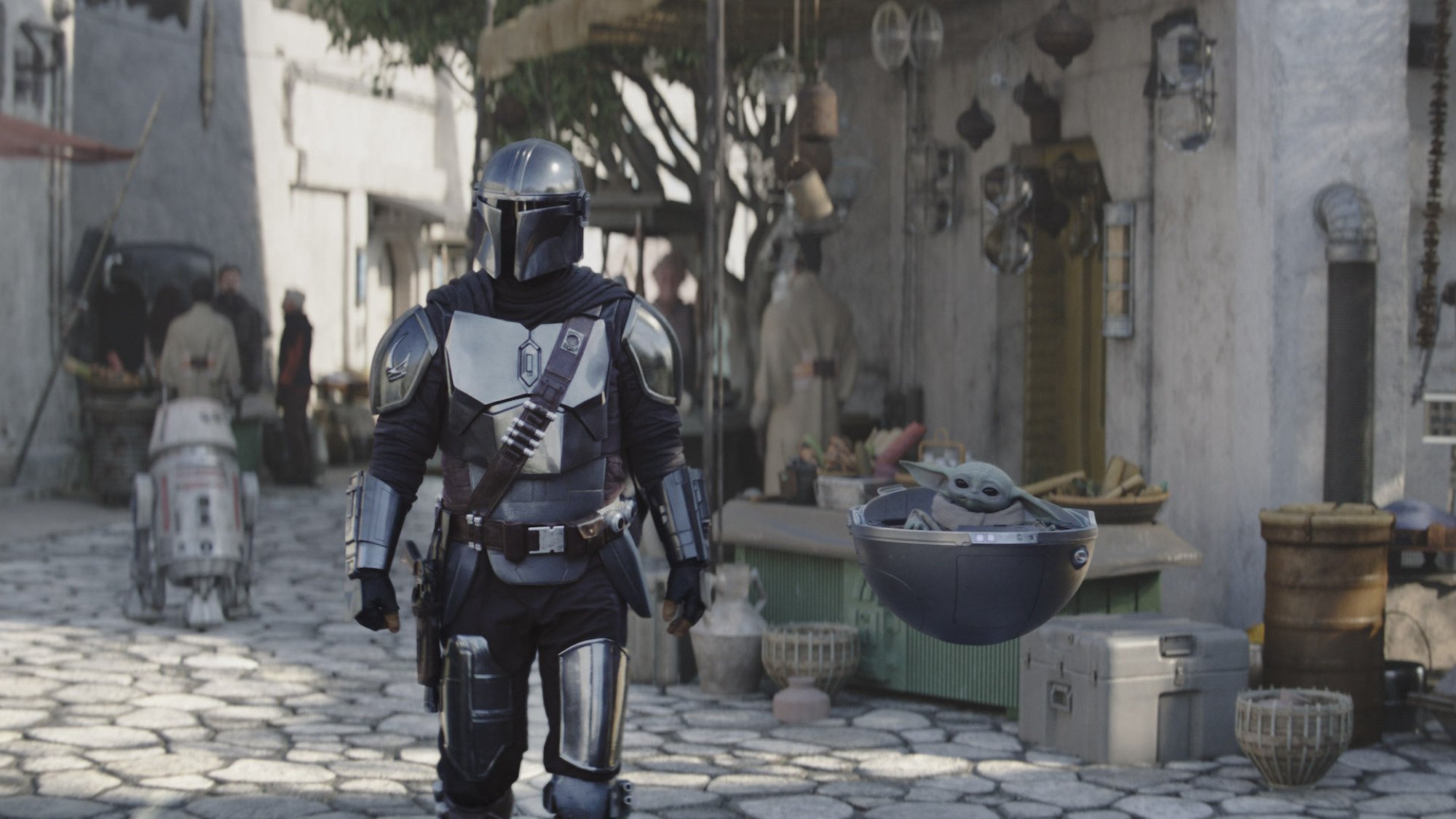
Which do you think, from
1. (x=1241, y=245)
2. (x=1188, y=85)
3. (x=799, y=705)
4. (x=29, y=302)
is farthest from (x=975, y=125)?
(x=29, y=302)

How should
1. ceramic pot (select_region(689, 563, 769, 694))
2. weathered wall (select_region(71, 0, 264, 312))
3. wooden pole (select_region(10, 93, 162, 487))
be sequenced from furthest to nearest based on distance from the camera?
weathered wall (select_region(71, 0, 264, 312))
wooden pole (select_region(10, 93, 162, 487))
ceramic pot (select_region(689, 563, 769, 694))

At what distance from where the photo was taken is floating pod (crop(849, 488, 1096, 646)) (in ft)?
12.5

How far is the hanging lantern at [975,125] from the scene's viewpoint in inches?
410

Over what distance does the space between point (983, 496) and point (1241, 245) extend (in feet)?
16.2

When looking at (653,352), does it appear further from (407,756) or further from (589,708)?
(407,756)

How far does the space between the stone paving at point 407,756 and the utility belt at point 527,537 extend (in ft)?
5.97

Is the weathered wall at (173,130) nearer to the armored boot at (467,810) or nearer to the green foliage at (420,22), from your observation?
the green foliage at (420,22)

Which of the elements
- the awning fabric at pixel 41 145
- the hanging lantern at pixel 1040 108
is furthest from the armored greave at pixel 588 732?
the awning fabric at pixel 41 145

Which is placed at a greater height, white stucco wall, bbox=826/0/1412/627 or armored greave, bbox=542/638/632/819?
white stucco wall, bbox=826/0/1412/627

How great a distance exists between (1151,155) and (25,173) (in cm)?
1084

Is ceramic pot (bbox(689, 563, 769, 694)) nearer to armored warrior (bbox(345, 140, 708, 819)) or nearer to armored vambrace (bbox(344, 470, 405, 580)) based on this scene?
armored warrior (bbox(345, 140, 708, 819))

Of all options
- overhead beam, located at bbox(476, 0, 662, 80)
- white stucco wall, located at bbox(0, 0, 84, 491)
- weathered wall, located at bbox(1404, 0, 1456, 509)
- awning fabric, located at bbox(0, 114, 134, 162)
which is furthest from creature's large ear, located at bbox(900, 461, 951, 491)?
white stucco wall, located at bbox(0, 0, 84, 491)

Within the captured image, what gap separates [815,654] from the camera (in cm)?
749

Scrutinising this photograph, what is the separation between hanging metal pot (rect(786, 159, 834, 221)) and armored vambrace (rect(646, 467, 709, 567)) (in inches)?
217
